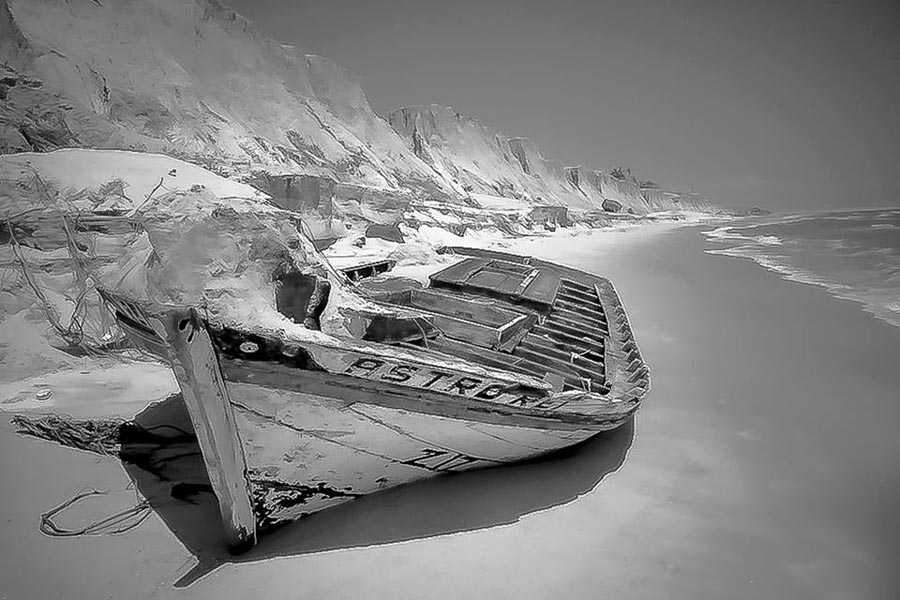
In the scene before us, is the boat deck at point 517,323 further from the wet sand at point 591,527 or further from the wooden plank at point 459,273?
the wet sand at point 591,527

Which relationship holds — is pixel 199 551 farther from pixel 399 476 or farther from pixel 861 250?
pixel 861 250

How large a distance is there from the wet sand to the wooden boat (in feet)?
0.79

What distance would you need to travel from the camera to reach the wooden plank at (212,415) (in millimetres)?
2102

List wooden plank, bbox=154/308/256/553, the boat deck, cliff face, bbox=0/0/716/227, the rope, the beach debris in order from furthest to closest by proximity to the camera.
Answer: cliff face, bbox=0/0/716/227, the boat deck, the beach debris, the rope, wooden plank, bbox=154/308/256/553

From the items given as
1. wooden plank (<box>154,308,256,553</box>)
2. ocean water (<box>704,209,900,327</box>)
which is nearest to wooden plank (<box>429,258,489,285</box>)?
wooden plank (<box>154,308,256,553</box>)

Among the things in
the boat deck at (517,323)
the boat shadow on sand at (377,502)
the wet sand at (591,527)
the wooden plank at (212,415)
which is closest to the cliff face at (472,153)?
the boat deck at (517,323)

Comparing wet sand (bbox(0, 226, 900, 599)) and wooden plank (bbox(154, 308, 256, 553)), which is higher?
wooden plank (bbox(154, 308, 256, 553))

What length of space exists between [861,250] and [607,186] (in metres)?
53.6

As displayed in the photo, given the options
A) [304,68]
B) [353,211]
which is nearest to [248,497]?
[353,211]

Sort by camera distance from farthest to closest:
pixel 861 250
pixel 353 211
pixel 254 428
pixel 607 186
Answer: pixel 607 186 → pixel 861 250 → pixel 353 211 → pixel 254 428

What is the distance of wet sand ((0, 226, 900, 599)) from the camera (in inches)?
96.0

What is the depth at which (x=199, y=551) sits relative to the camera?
2572 millimetres

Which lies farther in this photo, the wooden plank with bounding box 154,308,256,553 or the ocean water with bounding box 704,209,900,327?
the ocean water with bounding box 704,209,900,327

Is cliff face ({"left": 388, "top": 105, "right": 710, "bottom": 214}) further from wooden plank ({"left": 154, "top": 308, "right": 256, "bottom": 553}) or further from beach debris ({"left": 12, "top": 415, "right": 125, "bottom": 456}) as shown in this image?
wooden plank ({"left": 154, "top": 308, "right": 256, "bottom": 553})
